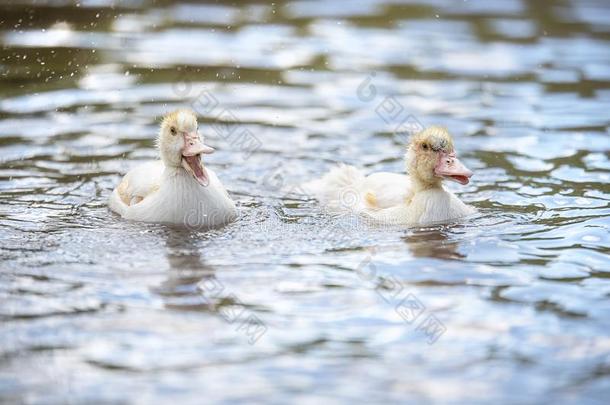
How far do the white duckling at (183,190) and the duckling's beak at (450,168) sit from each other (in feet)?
6.22

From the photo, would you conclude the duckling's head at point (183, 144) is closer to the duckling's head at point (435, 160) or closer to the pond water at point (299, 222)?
the pond water at point (299, 222)

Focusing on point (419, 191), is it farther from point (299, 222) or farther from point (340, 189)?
point (299, 222)

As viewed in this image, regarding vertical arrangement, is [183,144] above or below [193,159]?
above

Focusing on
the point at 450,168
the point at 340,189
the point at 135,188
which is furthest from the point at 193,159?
the point at 450,168

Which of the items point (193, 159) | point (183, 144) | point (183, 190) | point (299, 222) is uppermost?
point (183, 144)

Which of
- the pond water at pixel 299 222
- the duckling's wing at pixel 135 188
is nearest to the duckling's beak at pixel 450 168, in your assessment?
the pond water at pixel 299 222

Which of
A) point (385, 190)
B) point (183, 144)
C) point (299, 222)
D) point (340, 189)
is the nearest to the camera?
point (183, 144)

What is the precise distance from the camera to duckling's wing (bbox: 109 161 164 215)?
31.6 ft

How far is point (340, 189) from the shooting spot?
10180mm

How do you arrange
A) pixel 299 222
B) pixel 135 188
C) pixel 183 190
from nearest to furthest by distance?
pixel 183 190
pixel 299 222
pixel 135 188

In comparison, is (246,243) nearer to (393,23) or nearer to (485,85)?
(485,85)

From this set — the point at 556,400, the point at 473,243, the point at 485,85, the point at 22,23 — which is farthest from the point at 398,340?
the point at 22,23

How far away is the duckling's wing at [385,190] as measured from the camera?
9.71m

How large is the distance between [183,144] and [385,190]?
78.1 inches
